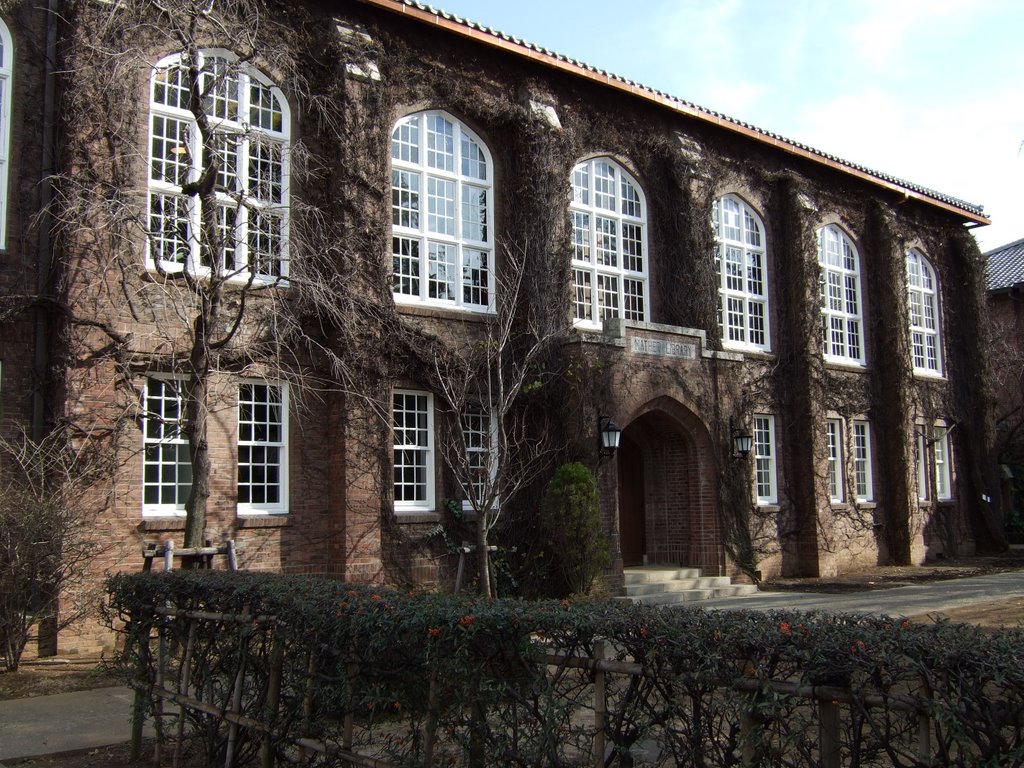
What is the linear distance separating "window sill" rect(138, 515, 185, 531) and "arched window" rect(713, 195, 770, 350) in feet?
38.8

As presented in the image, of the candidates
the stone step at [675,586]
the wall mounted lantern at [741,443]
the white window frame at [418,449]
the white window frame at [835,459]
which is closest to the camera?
the white window frame at [418,449]

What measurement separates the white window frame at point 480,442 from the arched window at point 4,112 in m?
6.90

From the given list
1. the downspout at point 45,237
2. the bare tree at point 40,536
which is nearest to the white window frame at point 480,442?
the bare tree at point 40,536

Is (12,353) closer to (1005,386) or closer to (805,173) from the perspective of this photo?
(805,173)

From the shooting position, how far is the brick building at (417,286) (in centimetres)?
1188

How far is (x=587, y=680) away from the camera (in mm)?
4508

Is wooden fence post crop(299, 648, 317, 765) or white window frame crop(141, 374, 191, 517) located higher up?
white window frame crop(141, 374, 191, 517)

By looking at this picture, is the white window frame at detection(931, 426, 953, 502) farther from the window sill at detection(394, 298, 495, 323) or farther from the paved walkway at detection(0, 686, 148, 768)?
the paved walkway at detection(0, 686, 148, 768)

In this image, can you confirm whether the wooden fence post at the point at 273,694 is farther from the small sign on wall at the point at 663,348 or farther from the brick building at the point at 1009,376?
the brick building at the point at 1009,376

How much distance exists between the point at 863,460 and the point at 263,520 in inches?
616

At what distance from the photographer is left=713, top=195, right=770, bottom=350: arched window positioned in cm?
2031

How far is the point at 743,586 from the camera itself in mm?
17312

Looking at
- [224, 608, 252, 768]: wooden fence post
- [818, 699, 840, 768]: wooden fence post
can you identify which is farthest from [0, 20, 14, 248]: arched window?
[818, 699, 840, 768]: wooden fence post

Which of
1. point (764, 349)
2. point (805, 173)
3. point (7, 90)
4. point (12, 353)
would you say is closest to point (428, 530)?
point (12, 353)
